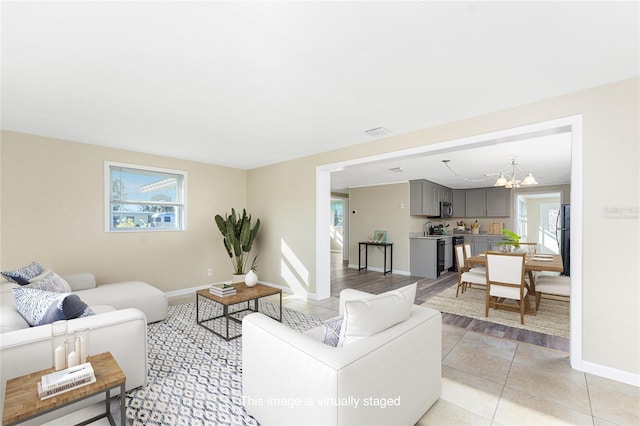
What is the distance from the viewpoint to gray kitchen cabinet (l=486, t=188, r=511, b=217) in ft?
24.5

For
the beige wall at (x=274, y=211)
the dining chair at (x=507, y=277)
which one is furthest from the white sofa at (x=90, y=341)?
the dining chair at (x=507, y=277)

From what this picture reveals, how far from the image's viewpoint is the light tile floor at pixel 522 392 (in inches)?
70.4

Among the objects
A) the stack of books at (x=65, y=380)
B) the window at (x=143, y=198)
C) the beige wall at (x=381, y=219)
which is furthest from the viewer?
the beige wall at (x=381, y=219)

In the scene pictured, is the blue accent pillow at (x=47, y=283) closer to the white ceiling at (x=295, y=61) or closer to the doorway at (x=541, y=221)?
the white ceiling at (x=295, y=61)

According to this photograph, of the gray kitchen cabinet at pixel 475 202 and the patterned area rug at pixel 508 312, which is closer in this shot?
the patterned area rug at pixel 508 312

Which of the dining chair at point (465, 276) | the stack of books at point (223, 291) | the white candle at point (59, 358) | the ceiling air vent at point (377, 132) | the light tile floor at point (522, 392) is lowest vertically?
the light tile floor at point (522, 392)

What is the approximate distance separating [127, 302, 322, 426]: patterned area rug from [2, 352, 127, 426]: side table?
1.35 feet

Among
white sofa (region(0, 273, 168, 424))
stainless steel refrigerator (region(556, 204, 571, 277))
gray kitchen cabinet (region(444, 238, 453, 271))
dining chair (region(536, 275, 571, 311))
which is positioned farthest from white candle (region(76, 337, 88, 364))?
stainless steel refrigerator (region(556, 204, 571, 277))

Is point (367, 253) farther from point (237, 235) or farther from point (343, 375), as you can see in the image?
point (343, 375)

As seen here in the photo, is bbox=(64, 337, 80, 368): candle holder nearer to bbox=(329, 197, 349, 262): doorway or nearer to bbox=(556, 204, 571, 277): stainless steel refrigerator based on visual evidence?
bbox=(556, 204, 571, 277): stainless steel refrigerator

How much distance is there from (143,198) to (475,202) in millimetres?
8040

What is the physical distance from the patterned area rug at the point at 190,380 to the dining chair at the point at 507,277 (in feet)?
7.95

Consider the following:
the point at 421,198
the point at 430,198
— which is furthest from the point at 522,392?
the point at 430,198

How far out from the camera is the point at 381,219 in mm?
7371
